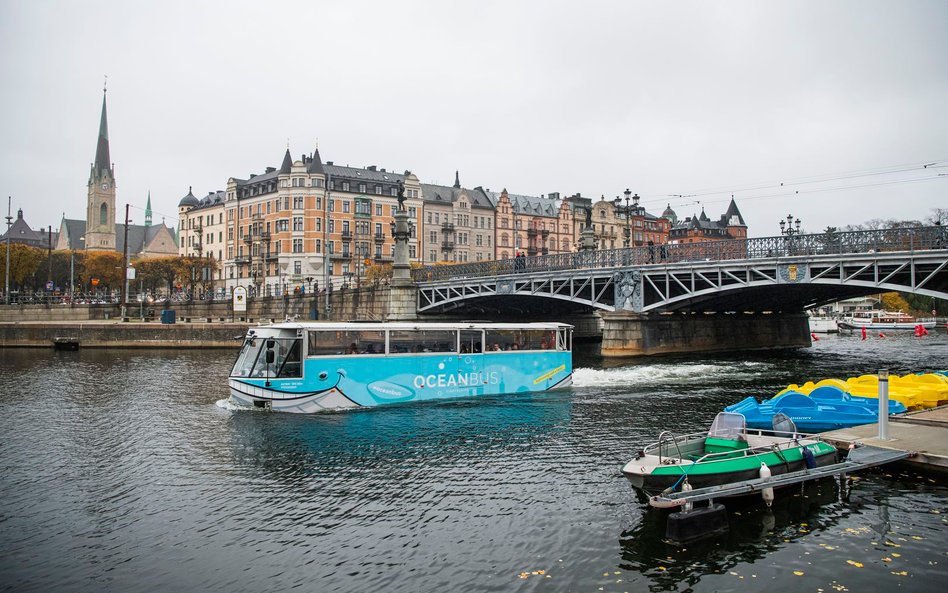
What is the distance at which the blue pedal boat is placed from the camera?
898 inches

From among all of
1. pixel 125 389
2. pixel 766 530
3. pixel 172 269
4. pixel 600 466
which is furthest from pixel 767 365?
pixel 172 269

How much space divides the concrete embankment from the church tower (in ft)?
383

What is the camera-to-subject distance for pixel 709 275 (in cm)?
5191

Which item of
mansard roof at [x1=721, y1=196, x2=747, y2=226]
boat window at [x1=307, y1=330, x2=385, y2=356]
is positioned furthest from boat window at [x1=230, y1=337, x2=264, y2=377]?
mansard roof at [x1=721, y1=196, x2=747, y2=226]

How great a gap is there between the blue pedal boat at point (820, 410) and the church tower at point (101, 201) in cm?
17771

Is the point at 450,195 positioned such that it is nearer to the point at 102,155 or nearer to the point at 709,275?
the point at 709,275

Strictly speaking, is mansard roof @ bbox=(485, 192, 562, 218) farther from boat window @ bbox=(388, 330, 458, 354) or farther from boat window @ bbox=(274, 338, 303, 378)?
boat window @ bbox=(274, 338, 303, 378)

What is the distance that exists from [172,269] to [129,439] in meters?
96.2

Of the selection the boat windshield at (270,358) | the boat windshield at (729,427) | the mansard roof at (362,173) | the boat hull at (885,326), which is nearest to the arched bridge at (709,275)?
the boat windshield at (729,427)

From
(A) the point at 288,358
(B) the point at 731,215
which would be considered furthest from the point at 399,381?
(B) the point at 731,215

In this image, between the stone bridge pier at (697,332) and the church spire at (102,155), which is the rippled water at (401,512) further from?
the church spire at (102,155)

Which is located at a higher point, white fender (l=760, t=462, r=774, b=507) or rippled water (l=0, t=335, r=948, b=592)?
white fender (l=760, t=462, r=774, b=507)

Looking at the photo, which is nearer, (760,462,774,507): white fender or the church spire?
(760,462,774,507): white fender

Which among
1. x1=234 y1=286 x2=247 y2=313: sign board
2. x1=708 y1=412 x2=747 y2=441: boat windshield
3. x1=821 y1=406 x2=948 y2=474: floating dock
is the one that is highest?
x1=234 y1=286 x2=247 y2=313: sign board
